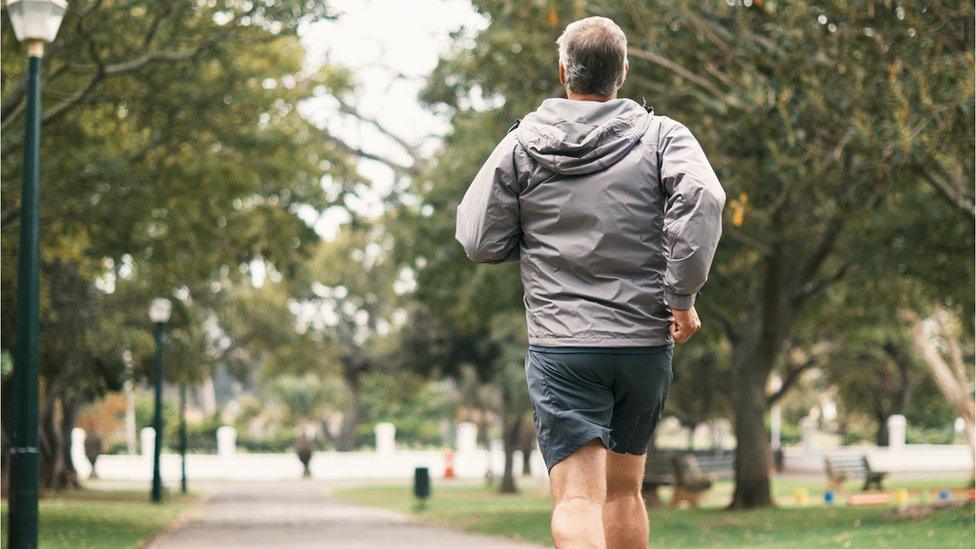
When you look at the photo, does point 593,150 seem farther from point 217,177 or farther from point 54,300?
point 54,300

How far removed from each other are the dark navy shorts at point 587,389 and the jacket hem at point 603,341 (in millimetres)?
13

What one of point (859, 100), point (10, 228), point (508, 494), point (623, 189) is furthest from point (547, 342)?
point (508, 494)

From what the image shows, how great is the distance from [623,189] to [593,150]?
145 mm

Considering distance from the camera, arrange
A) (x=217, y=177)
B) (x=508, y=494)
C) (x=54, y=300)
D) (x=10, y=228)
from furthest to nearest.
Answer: (x=508, y=494)
(x=54, y=300)
(x=217, y=177)
(x=10, y=228)

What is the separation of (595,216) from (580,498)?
83cm

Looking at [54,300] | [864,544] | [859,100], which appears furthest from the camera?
[54,300]

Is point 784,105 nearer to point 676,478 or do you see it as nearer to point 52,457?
point 676,478

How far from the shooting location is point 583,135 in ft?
13.4

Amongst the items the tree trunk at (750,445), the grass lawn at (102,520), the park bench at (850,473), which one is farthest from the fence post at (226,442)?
the tree trunk at (750,445)

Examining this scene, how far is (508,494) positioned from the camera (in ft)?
105

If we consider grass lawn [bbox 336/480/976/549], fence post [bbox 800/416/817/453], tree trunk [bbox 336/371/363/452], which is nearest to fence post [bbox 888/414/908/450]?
fence post [bbox 800/416/817/453]

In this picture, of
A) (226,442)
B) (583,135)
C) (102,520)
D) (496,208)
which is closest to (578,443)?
(496,208)

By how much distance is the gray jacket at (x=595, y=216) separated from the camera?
402 cm

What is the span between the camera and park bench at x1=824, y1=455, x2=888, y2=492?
2848 cm
